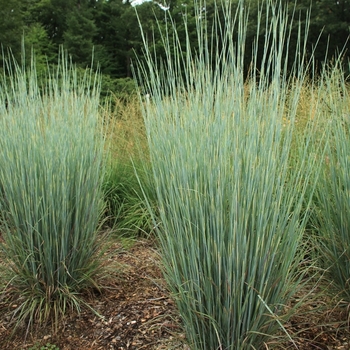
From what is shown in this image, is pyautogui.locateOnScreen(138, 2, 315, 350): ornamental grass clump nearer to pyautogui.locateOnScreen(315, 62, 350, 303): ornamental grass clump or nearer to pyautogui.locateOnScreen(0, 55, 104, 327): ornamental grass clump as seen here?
pyautogui.locateOnScreen(315, 62, 350, 303): ornamental grass clump

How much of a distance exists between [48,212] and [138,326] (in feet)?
2.86

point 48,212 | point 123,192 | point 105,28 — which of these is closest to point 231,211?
point 48,212

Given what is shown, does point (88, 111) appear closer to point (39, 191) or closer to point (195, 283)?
point (39, 191)

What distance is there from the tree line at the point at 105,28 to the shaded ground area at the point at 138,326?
14.4 meters

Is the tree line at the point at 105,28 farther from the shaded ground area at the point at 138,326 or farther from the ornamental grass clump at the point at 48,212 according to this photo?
the shaded ground area at the point at 138,326

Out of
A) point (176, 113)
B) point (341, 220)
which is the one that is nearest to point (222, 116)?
point (176, 113)

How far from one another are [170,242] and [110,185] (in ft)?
8.44

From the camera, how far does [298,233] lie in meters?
1.75

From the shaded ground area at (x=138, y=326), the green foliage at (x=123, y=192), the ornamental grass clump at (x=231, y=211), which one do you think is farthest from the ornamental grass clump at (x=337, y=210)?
the green foliage at (x=123, y=192)

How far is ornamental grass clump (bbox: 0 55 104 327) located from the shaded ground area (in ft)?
0.36

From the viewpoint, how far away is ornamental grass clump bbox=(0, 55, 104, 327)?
7.65 feet

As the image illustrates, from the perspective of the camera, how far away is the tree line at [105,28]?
55.2 feet

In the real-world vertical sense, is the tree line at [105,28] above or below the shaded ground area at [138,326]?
above

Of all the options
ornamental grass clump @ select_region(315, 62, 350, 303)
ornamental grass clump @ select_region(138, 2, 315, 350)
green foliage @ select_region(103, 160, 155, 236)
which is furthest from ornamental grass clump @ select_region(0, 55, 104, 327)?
ornamental grass clump @ select_region(315, 62, 350, 303)
